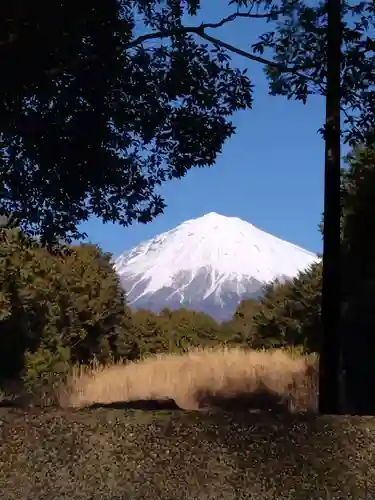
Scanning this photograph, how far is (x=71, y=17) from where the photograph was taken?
263 inches

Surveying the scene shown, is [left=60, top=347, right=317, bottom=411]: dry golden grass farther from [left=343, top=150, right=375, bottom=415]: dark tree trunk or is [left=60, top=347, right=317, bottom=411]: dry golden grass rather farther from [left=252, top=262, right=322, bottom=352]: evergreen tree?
[left=252, top=262, right=322, bottom=352]: evergreen tree

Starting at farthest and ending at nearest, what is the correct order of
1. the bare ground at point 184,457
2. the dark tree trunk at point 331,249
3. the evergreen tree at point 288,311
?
the evergreen tree at point 288,311 < the dark tree trunk at point 331,249 < the bare ground at point 184,457

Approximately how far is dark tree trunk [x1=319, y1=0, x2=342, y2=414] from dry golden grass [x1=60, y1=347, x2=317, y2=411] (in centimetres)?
497

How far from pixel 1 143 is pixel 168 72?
2.23 m

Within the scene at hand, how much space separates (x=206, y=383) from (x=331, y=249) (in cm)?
854

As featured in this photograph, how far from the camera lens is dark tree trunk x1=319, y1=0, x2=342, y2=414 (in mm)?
6617

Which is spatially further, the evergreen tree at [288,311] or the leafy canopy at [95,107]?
the evergreen tree at [288,311]

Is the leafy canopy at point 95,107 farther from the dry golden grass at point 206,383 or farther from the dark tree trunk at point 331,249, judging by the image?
the dry golden grass at point 206,383

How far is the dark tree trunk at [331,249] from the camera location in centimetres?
662

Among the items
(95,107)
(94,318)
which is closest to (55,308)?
(94,318)

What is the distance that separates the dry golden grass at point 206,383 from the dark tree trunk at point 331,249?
4.97 metres

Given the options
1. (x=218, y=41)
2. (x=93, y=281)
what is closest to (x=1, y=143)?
(x=218, y=41)

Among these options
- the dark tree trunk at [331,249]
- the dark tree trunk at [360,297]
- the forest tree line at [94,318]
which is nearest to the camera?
the dark tree trunk at [331,249]

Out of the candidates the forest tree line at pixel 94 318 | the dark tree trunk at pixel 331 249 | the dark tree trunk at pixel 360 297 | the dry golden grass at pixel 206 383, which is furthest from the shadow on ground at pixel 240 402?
the dark tree trunk at pixel 331 249
